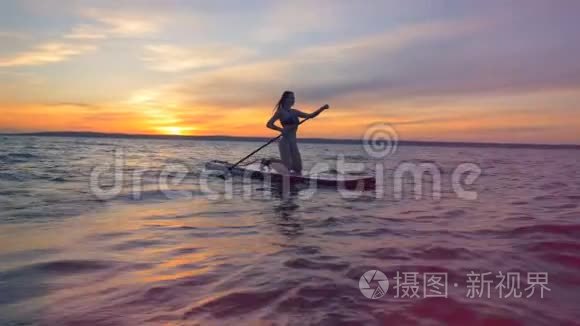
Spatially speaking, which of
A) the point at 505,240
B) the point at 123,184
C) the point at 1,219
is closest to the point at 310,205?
the point at 505,240

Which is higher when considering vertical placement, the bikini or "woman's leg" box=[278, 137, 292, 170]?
the bikini

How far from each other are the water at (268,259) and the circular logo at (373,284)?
2.6 inches

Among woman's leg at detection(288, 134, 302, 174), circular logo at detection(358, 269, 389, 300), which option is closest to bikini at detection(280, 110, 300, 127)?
woman's leg at detection(288, 134, 302, 174)

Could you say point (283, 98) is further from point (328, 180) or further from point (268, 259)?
point (268, 259)

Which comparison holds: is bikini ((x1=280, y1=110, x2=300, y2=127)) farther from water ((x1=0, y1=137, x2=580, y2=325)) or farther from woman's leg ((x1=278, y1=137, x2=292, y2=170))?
water ((x1=0, y1=137, x2=580, y2=325))

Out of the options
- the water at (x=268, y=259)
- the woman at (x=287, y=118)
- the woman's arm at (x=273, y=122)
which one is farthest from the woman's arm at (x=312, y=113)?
the water at (x=268, y=259)

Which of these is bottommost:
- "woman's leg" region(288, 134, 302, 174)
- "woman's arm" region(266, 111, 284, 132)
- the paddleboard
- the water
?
the water

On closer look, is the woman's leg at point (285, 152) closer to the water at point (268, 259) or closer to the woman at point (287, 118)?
the woman at point (287, 118)

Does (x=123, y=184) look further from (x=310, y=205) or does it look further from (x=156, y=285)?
(x=156, y=285)

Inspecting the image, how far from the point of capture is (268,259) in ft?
14.5

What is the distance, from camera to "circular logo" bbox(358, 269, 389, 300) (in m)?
3.38

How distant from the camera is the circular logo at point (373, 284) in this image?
3375 millimetres

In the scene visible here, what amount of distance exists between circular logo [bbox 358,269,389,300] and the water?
7 cm

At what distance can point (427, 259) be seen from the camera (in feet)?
14.4
